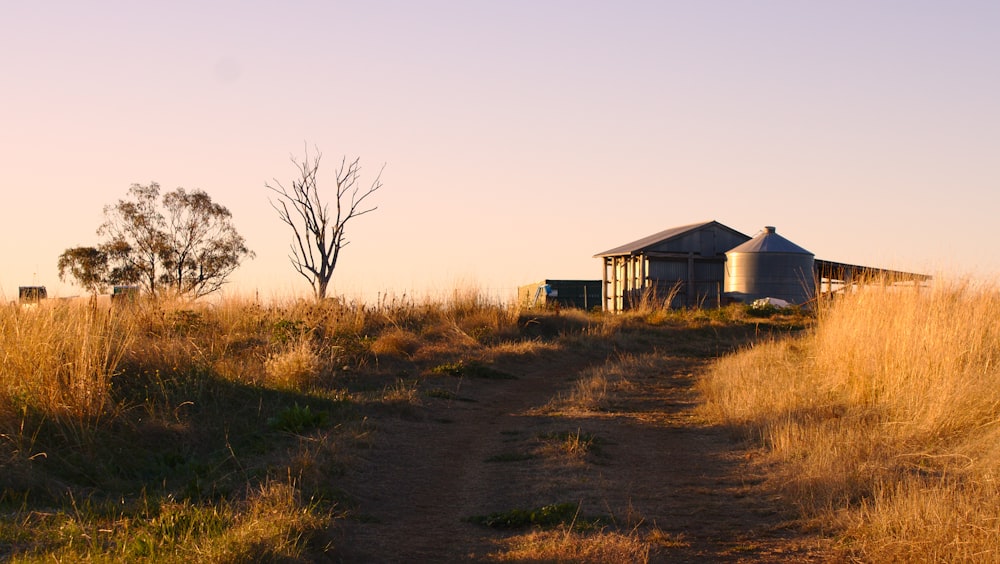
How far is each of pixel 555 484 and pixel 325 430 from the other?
2.79 m

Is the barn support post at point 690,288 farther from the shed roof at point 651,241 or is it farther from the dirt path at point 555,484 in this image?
the dirt path at point 555,484

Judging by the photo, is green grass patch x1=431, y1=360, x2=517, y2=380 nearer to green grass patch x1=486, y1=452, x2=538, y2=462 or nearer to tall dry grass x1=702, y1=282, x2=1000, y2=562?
tall dry grass x1=702, y1=282, x2=1000, y2=562

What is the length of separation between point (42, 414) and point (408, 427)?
3499 millimetres

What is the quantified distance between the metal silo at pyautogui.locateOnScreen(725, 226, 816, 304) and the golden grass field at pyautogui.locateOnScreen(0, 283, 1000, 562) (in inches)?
707

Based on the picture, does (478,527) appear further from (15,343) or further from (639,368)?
(639,368)

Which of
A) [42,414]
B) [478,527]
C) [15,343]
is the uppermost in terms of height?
[15,343]

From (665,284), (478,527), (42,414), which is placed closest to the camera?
(478,527)

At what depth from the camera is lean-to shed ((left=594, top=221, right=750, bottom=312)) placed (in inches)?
1272

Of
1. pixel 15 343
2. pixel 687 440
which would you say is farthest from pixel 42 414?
pixel 687 440

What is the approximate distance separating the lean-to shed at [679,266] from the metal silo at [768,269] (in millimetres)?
1111

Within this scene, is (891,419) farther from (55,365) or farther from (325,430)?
(55,365)

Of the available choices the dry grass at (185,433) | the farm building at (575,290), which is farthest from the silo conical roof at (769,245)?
the dry grass at (185,433)

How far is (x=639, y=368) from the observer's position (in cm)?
1491

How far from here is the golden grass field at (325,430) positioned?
197 inches
